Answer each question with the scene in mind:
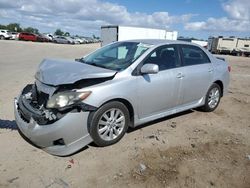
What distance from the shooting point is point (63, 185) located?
10.8ft

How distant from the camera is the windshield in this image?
468 cm

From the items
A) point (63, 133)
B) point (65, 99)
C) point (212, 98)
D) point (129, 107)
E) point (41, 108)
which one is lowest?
point (212, 98)

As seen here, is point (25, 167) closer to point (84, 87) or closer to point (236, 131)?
point (84, 87)

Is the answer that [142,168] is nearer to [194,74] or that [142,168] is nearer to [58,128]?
[58,128]

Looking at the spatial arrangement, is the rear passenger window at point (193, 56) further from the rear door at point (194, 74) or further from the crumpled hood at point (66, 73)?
the crumpled hood at point (66, 73)

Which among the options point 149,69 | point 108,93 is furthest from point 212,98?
point 108,93

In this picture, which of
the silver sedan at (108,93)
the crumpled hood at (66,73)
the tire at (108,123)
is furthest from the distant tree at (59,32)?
the tire at (108,123)

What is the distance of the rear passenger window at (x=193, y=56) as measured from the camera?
5.49m

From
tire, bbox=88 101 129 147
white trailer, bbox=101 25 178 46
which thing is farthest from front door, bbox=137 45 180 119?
white trailer, bbox=101 25 178 46

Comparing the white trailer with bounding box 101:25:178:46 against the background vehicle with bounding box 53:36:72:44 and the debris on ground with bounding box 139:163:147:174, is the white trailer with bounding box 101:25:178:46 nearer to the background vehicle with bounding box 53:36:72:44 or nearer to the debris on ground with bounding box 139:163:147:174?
the debris on ground with bounding box 139:163:147:174

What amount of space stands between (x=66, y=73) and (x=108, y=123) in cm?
98

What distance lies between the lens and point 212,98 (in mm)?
6324

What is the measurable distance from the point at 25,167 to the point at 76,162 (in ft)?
2.17

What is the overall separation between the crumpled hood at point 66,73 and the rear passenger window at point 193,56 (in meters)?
1.86
